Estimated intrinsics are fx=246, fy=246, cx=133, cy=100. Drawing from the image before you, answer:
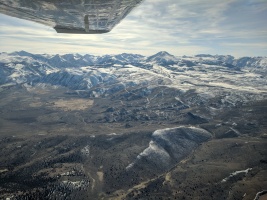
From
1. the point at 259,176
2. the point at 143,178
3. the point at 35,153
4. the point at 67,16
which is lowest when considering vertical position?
the point at 35,153

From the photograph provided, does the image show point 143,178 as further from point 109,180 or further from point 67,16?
point 67,16

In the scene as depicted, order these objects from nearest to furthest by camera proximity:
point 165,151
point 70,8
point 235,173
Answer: point 70,8 → point 235,173 → point 165,151

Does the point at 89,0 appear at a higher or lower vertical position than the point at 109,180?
higher

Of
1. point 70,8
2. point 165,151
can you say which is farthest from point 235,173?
point 70,8

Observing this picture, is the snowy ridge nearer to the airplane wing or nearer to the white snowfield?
the white snowfield

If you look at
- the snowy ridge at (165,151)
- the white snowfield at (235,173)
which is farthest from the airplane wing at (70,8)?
the snowy ridge at (165,151)

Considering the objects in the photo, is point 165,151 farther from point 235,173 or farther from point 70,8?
point 70,8

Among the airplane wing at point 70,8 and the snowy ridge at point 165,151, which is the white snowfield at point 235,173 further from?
the airplane wing at point 70,8

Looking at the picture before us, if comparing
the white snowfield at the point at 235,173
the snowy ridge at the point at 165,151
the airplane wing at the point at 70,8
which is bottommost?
the snowy ridge at the point at 165,151

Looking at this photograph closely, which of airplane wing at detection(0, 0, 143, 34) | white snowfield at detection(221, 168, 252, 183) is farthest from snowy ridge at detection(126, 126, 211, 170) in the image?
airplane wing at detection(0, 0, 143, 34)

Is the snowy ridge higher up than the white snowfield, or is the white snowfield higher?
the white snowfield

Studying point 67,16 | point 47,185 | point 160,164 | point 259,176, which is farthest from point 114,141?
point 67,16
